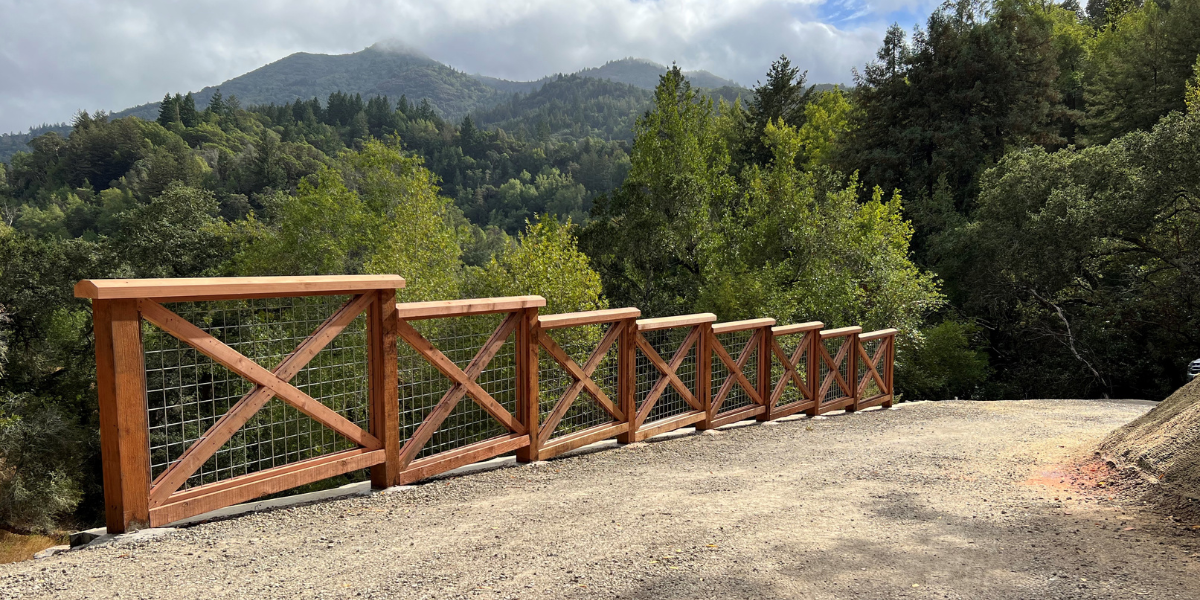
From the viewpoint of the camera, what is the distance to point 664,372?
681 centimetres

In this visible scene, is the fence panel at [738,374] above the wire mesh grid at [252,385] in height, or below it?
below

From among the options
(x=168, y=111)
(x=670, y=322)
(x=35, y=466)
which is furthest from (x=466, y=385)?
(x=168, y=111)

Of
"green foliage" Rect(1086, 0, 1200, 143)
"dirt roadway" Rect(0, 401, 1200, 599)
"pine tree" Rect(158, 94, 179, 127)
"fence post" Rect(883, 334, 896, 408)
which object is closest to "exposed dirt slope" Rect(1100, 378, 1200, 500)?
"dirt roadway" Rect(0, 401, 1200, 599)

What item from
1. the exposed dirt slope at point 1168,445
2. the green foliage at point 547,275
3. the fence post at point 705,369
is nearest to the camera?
the exposed dirt slope at point 1168,445

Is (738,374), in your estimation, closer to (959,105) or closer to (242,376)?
(242,376)

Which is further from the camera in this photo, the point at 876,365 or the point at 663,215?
the point at 663,215

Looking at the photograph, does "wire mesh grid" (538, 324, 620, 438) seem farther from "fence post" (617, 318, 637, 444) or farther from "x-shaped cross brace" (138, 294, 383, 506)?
"x-shaped cross brace" (138, 294, 383, 506)

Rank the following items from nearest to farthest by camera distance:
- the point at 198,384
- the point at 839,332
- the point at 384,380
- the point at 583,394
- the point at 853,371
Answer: the point at 198,384, the point at 384,380, the point at 583,394, the point at 839,332, the point at 853,371

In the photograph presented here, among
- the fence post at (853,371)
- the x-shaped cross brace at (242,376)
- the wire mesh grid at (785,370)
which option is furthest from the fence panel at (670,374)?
the fence post at (853,371)

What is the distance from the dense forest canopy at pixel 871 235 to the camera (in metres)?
20.8

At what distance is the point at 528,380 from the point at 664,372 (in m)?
1.70

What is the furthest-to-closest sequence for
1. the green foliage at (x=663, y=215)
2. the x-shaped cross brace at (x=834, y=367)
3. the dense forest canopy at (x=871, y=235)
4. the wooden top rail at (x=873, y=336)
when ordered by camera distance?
the green foliage at (x=663, y=215), the dense forest canopy at (x=871, y=235), the wooden top rail at (x=873, y=336), the x-shaped cross brace at (x=834, y=367)

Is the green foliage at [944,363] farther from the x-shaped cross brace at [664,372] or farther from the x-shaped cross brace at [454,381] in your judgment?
the x-shaped cross brace at [454,381]

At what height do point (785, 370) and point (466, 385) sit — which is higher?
point (466, 385)
